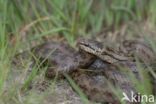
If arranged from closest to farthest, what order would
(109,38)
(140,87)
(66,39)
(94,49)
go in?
(140,87), (94,49), (66,39), (109,38)

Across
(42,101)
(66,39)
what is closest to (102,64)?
(42,101)

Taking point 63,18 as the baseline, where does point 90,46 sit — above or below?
below

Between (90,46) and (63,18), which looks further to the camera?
(63,18)

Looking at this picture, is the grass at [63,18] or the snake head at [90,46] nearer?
the snake head at [90,46]

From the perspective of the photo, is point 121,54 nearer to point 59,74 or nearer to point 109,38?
point 59,74

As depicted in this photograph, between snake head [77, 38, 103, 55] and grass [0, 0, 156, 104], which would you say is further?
grass [0, 0, 156, 104]

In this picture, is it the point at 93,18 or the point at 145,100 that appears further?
the point at 93,18

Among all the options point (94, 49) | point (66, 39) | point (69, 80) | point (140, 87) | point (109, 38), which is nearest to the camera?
point (140, 87)

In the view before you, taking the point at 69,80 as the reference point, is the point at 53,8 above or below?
above
